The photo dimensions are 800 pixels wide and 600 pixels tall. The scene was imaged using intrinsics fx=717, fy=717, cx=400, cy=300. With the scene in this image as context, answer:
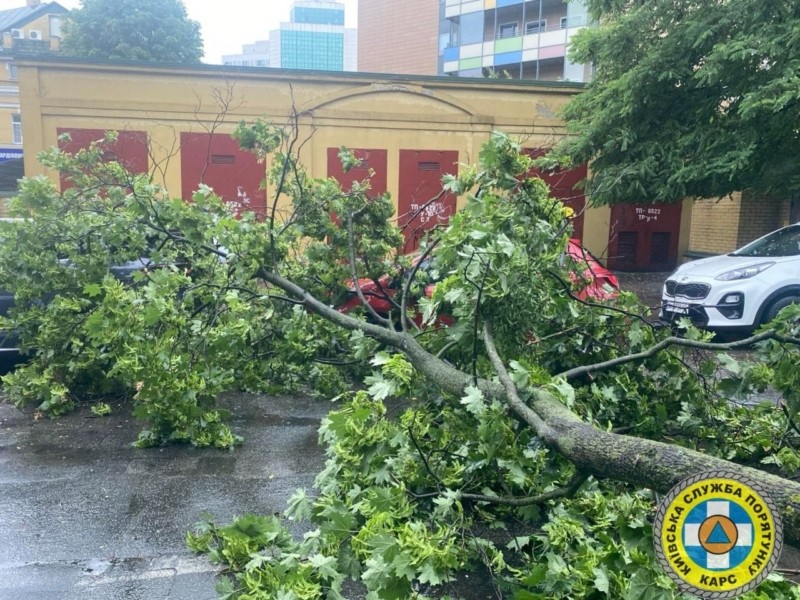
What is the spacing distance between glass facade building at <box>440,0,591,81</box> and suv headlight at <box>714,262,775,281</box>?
3157 cm

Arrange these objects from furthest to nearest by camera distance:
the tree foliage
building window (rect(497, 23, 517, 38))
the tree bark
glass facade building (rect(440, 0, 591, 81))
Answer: building window (rect(497, 23, 517, 38))
glass facade building (rect(440, 0, 591, 81))
the tree foliage
the tree bark

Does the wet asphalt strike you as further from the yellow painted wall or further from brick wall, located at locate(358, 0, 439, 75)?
brick wall, located at locate(358, 0, 439, 75)

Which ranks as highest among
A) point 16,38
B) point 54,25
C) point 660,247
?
point 54,25

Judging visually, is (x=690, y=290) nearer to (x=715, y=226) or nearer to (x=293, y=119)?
(x=293, y=119)

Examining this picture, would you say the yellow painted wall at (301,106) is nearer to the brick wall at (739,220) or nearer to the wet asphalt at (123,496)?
the brick wall at (739,220)

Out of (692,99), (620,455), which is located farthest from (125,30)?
(620,455)

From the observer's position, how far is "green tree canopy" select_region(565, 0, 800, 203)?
9.88 meters

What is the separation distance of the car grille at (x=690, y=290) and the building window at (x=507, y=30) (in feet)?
119

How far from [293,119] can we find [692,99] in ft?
22.8

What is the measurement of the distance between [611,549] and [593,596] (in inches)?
10.5

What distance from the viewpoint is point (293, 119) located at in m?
13.4

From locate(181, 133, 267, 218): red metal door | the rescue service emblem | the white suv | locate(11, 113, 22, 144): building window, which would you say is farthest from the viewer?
locate(11, 113, 22, 144): building window

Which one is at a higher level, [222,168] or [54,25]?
[54,25]

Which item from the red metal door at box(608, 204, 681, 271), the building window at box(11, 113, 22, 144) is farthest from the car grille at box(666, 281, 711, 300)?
the building window at box(11, 113, 22, 144)
